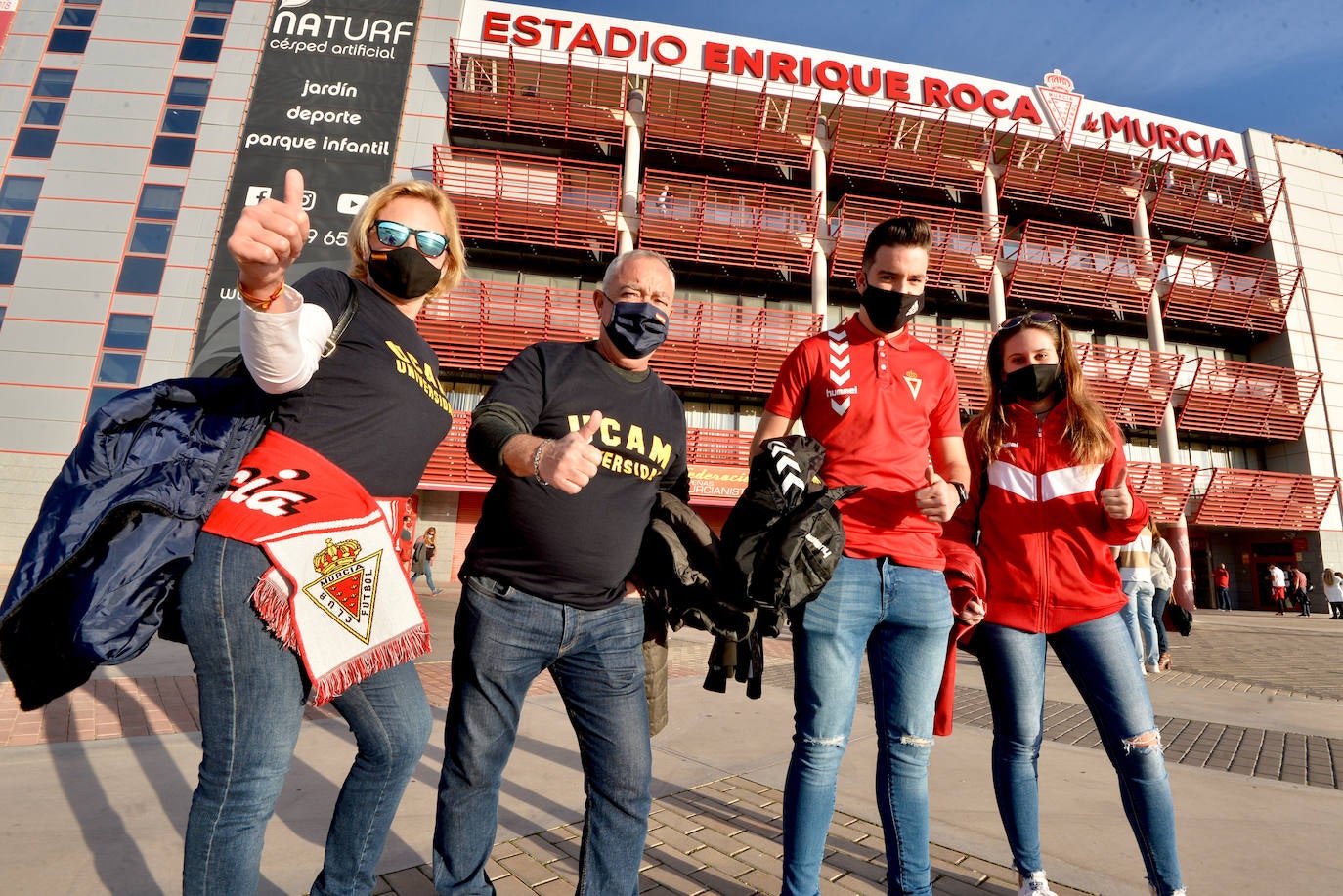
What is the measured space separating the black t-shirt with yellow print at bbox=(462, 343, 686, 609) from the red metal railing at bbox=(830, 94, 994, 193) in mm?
20237

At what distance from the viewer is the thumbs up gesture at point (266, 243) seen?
1.12 meters

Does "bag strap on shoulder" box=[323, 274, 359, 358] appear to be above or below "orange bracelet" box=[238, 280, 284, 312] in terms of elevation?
above

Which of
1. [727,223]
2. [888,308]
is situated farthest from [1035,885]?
[727,223]

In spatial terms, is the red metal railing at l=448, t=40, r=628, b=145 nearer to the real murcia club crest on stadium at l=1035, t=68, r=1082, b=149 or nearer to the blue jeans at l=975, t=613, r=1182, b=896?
the real murcia club crest on stadium at l=1035, t=68, r=1082, b=149

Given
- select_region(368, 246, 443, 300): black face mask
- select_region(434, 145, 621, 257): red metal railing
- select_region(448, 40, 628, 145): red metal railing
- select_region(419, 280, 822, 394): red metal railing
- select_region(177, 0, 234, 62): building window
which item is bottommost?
select_region(368, 246, 443, 300): black face mask

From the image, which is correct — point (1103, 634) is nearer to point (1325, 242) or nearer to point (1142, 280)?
point (1142, 280)

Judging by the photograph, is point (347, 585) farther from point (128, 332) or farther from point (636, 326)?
point (128, 332)

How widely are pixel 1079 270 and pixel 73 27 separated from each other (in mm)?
31397

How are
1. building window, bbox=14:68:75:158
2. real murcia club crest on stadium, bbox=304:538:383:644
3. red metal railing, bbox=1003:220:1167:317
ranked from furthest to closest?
red metal railing, bbox=1003:220:1167:317 < building window, bbox=14:68:75:158 < real murcia club crest on stadium, bbox=304:538:383:644

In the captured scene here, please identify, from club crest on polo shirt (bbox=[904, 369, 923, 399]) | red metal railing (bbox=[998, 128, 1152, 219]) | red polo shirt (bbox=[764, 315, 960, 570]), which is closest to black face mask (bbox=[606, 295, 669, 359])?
red polo shirt (bbox=[764, 315, 960, 570])

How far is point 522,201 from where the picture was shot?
58.7 feet

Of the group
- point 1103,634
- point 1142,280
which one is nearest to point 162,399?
point 1103,634

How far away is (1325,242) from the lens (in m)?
22.6

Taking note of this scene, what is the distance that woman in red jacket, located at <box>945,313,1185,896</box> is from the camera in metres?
2.03
